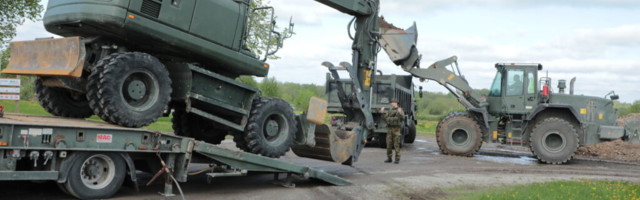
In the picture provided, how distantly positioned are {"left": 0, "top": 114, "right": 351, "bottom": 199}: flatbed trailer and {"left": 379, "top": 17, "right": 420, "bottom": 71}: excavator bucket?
30.6ft

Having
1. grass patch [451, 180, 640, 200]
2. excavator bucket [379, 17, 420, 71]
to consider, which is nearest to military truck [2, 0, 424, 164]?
grass patch [451, 180, 640, 200]

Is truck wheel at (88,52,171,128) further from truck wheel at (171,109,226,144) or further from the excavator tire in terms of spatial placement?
truck wheel at (171,109,226,144)

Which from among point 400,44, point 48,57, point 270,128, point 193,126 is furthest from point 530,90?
point 48,57

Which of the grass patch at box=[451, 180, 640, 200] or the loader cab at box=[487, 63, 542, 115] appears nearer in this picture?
the grass patch at box=[451, 180, 640, 200]

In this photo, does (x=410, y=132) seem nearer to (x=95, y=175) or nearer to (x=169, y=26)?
(x=169, y=26)

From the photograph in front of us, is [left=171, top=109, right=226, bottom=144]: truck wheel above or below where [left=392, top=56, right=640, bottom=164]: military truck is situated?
below

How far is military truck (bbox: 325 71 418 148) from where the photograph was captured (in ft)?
65.3

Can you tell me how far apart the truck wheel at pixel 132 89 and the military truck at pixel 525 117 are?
1173 cm

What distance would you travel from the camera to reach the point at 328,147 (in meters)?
11.5

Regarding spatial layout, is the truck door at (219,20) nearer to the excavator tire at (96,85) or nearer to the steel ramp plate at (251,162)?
the excavator tire at (96,85)

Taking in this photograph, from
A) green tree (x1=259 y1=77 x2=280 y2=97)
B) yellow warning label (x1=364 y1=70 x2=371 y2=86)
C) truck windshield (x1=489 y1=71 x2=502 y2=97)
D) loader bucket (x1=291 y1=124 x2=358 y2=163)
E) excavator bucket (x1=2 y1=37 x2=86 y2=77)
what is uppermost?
green tree (x1=259 y1=77 x2=280 y2=97)

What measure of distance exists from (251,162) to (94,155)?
257 centimetres

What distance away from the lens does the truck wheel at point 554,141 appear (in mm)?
16953

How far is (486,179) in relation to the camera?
12797 millimetres
